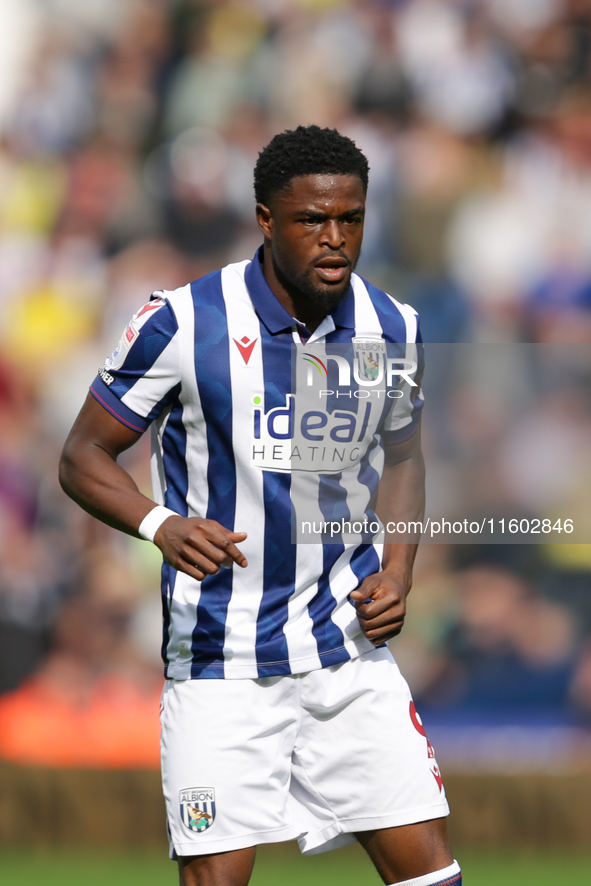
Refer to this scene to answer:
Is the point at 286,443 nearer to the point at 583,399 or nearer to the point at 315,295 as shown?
the point at 315,295

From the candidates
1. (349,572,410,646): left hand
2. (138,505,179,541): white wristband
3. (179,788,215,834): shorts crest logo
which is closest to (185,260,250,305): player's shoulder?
(138,505,179,541): white wristband

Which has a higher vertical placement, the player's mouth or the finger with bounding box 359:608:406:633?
the player's mouth

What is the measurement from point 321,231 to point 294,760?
1.18m

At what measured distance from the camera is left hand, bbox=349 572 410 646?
257 cm

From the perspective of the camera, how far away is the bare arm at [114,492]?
2318 mm

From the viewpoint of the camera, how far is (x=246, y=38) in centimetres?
579

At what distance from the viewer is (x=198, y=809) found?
2.48 metres

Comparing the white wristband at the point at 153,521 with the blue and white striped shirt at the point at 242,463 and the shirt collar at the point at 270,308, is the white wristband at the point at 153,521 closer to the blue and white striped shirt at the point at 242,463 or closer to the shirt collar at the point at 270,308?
the blue and white striped shirt at the point at 242,463

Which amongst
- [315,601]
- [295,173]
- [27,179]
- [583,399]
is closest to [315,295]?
[295,173]

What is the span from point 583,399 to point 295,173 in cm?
302

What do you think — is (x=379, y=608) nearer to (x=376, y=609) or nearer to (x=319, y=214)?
(x=376, y=609)

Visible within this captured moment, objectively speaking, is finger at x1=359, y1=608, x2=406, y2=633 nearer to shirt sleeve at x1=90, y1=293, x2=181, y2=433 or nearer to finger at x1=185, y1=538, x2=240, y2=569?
finger at x1=185, y1=538, x2=240, y2=569

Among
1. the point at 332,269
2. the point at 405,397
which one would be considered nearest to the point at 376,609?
the point at 405,397

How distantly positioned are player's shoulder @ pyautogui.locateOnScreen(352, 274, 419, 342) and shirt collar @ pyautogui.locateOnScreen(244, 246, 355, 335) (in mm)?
70
